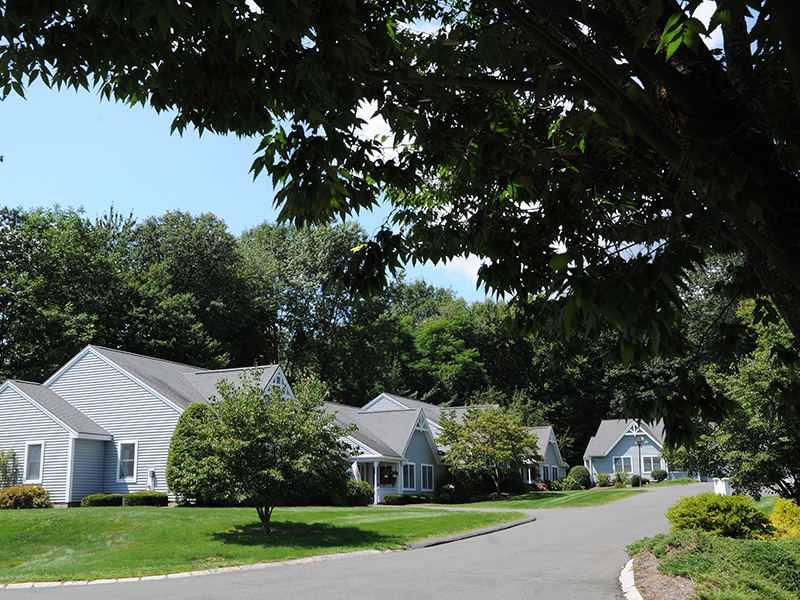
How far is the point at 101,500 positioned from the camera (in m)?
26.2

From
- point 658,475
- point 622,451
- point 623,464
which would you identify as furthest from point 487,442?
point 623,464

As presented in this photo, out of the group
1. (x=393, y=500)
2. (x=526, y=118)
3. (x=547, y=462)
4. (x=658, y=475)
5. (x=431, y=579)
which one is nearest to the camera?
(x=526, y=118)

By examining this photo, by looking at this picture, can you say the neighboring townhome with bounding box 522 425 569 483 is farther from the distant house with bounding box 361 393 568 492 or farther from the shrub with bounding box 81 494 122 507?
the shrub with bounding box 81 494 122 507

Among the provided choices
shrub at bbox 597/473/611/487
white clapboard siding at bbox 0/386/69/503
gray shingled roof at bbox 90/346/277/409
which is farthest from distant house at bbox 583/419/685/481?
white clapboard siding at bbox 0/386/69/503

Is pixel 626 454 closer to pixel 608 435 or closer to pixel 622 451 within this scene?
pixel 622 451

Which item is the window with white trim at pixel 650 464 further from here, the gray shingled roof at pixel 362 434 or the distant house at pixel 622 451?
the gray shingled roof at pixel 362 434

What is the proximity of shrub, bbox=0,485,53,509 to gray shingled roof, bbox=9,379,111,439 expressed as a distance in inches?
123

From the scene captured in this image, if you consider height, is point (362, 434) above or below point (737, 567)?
above

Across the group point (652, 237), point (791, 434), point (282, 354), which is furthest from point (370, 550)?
point (282, 354)

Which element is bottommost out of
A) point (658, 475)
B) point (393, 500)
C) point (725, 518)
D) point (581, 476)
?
point (658, 475)

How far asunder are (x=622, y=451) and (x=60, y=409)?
55.3 meters

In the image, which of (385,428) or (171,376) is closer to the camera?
(171,376)

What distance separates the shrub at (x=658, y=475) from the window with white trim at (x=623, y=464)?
3577mm

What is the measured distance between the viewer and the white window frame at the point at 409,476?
40000mm
